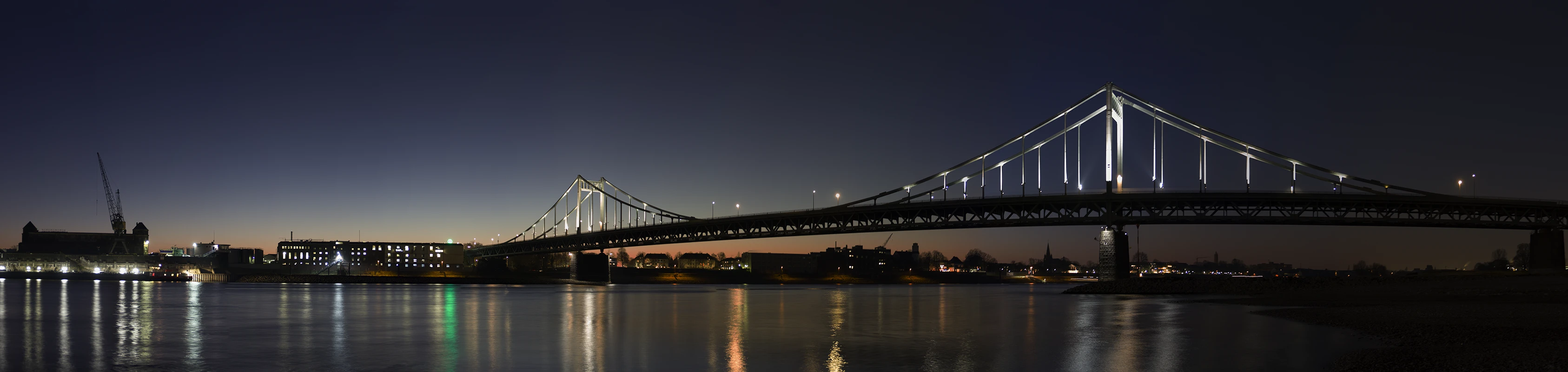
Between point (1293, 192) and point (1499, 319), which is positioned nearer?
point (1499, 319)

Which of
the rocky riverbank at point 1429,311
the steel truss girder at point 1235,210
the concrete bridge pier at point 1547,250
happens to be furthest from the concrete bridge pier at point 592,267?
the concrete bridge pier at point 1547,250

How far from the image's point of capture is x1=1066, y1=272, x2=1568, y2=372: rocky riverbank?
1527 cm

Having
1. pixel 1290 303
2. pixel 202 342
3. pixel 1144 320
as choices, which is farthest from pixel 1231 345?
pixel 1290 303

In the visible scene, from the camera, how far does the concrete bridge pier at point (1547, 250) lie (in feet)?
244

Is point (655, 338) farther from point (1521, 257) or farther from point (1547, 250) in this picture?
point (1521, 257)

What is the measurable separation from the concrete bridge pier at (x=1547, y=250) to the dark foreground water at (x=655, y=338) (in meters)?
51.1

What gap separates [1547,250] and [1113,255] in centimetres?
3569

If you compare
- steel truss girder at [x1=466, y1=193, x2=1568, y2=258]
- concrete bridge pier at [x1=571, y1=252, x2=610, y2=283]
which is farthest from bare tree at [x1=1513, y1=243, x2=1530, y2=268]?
concrete bridge pier at [x1=571, y1=252, x2=610, y2=283]

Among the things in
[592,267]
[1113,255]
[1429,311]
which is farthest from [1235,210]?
[592,267]

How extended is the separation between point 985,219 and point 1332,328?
6211cm

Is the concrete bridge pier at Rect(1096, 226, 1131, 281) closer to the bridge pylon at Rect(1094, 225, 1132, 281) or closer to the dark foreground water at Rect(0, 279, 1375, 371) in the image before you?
the bridge pylon at Rect(1094, 225, 1132, 281)

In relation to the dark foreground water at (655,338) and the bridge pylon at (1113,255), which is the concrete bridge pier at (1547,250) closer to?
the bridge pylon at (1113,255)

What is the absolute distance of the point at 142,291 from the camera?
70.4m

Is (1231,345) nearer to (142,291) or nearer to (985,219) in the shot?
(985,219)
